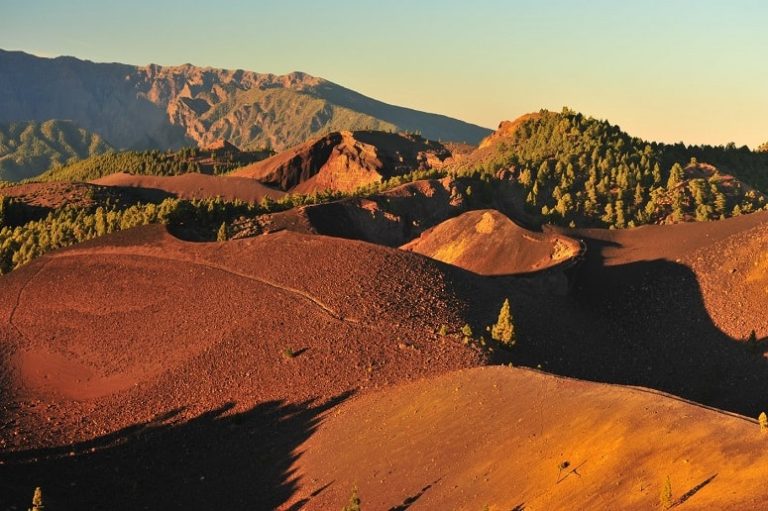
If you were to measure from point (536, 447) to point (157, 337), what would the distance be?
30609 mm

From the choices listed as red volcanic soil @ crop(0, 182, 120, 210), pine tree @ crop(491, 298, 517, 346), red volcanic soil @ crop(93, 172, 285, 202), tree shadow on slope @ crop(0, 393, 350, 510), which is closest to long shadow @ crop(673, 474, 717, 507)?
tree shadow on slope @ crop(0, 393, 350, 510)

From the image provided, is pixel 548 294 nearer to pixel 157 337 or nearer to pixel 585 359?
pixel 585 359

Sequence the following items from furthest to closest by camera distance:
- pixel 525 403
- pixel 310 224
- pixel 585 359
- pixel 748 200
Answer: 1. pixel 748 200
2. pixel 310 224
3. pixel 585 359
4. pixel 525 403

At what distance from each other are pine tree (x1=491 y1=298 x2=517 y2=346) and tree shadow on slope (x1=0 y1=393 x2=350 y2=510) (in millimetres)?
11183

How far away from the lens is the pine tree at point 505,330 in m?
54.8

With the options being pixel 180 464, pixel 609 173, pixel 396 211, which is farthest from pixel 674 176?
pixel 180 464

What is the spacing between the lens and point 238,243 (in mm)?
67688

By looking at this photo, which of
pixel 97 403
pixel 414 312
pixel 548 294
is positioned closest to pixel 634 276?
pixel 548 294

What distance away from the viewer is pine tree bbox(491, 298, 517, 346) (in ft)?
180

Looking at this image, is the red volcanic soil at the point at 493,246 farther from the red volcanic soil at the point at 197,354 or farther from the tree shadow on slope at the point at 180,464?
the tree shadow on slope at the point at 180,464

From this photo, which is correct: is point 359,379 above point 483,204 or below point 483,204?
below

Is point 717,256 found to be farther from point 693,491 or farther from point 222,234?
point 693,491

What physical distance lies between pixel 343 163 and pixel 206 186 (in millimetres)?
21823

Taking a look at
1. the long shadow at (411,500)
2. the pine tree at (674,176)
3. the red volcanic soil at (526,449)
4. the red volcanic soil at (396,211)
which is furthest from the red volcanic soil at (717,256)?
the long shadow at (411,500)
